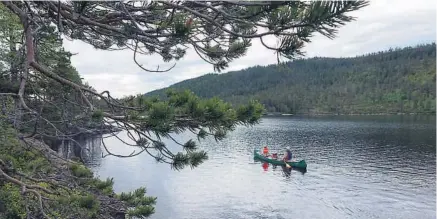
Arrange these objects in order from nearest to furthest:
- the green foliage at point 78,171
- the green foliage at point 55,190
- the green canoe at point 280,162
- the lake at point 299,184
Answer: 1. the green foliage at point 55,190
2. the green foliage at point 78,171
3. the lake at point 299,184
4. the green canoe at point 280,162

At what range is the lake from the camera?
21.9m

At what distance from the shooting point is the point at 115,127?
4.18 metres

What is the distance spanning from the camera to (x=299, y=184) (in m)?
28.7

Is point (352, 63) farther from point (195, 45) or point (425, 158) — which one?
point (195, 45)

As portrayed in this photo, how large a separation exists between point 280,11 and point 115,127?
2.17 meters

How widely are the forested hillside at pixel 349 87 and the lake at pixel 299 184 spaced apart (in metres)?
65.8

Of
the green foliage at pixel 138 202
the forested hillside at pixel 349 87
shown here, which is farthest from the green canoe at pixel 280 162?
the forested hillside at pixel 349 87

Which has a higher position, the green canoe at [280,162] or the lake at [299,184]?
the green canoe at [280,162]

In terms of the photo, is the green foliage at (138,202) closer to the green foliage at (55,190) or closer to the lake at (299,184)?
the green foliage at (55,190)

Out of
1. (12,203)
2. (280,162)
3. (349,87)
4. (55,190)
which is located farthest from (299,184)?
(349,87)

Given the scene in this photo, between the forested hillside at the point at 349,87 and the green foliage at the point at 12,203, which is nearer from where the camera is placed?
the green foliage at the point at 12,203

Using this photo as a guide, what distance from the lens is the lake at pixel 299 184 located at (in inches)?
861

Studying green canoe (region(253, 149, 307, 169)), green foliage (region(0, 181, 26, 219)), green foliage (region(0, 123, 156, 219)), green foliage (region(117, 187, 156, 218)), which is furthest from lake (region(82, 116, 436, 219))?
green foliage (region(117, 187, 156, 218))

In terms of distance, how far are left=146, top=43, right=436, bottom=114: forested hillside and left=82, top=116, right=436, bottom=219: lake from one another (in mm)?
65779
